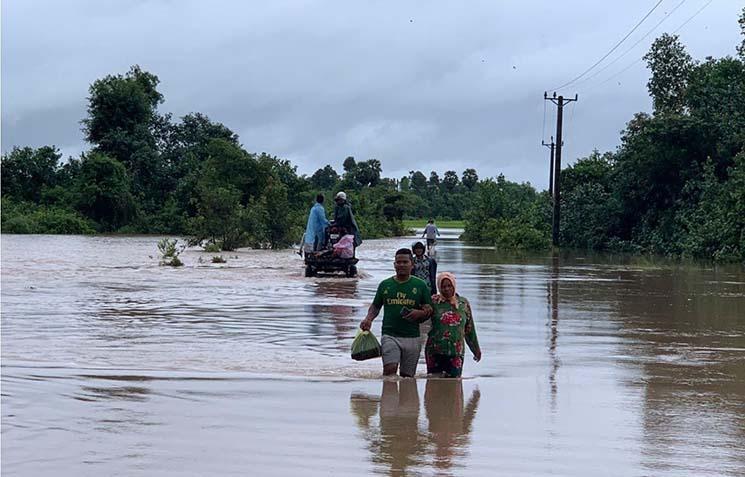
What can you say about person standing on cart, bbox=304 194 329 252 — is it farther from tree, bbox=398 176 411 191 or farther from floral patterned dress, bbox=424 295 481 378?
tree, bbox=398 176 411 191

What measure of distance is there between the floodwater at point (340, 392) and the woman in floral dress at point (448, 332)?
234mm

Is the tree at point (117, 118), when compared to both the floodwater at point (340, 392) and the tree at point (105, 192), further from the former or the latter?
the floodwater at point (340, 392)

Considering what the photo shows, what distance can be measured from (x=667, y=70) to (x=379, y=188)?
47428 mm

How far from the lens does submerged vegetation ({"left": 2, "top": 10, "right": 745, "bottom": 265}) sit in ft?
154

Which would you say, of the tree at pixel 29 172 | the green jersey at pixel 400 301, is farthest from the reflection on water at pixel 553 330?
the tree at pixel 29 172

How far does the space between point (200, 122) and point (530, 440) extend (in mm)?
87126

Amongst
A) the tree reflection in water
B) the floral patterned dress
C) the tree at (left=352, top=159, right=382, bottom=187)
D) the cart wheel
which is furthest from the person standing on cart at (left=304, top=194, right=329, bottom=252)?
the tree at (left=352, top=159, right=382, bottom=187)

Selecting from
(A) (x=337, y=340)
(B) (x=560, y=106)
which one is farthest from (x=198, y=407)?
(B) (x=560, y=106)

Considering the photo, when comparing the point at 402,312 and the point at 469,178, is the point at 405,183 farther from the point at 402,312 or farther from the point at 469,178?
the point at 402,312

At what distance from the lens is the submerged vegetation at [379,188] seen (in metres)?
47.1

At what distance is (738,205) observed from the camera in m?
43.4

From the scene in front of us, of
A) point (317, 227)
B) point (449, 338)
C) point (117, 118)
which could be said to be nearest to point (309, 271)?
point (317, 227)

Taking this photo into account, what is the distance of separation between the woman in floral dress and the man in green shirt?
7.5 inches

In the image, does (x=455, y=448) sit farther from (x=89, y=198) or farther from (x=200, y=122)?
(x=200, y=122)
